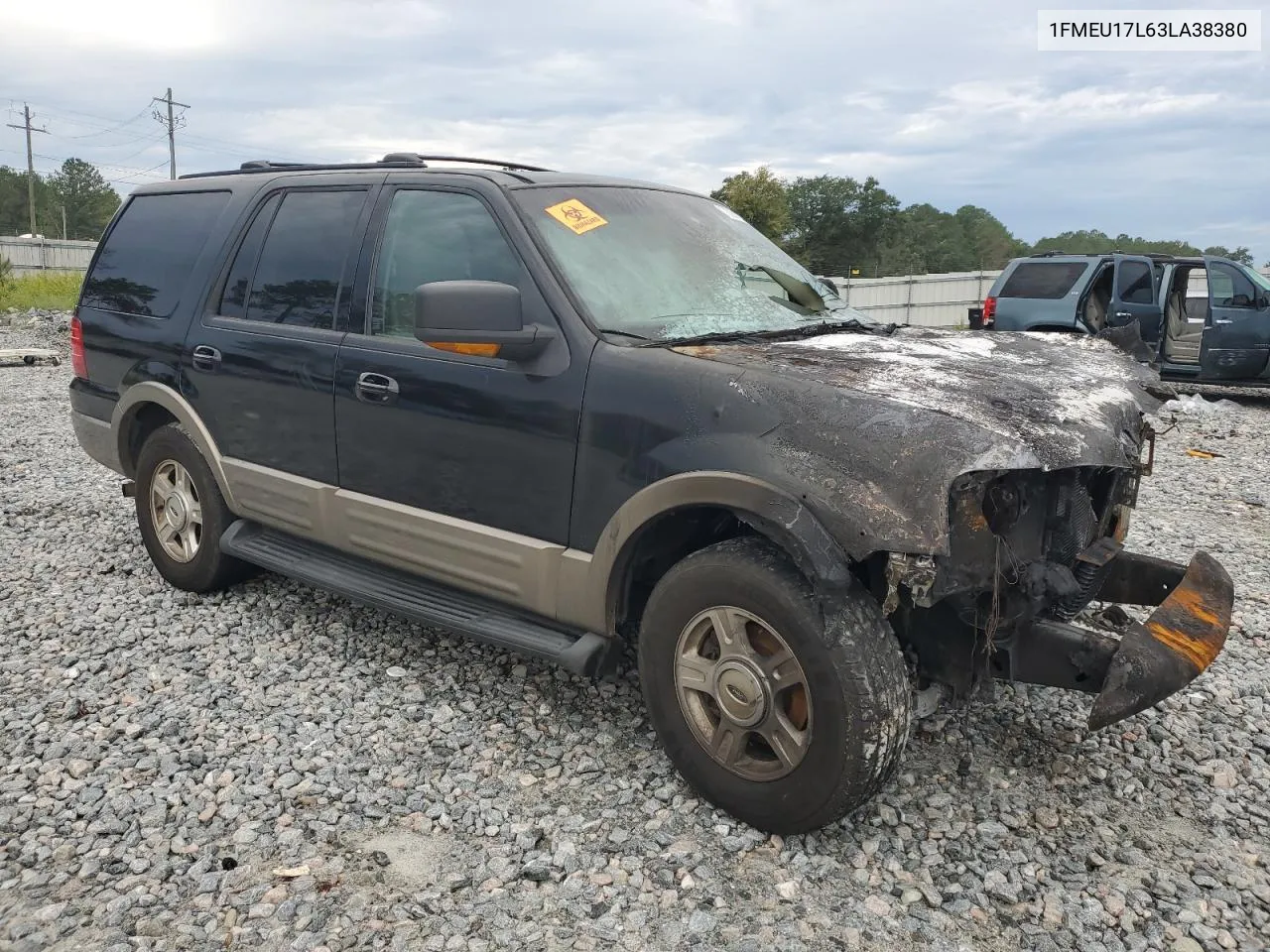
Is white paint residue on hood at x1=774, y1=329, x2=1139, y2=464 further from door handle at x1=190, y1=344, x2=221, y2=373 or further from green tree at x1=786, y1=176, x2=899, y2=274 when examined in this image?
green tree at x1=786, y1=176, x2=899, y2=274

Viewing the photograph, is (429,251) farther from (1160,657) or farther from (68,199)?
(68,199)

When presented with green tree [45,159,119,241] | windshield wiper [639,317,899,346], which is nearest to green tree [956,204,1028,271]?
windshield wiper [639,317,899,346]

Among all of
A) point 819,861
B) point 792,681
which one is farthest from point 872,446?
point 819,861

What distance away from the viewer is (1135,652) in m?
2.67

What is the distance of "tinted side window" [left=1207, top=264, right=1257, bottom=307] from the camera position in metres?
12.0

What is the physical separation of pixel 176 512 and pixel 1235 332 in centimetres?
1210

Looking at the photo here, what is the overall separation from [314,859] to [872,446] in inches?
78.2

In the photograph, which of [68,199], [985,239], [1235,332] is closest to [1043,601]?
[1235,332]

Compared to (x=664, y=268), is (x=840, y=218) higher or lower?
higher

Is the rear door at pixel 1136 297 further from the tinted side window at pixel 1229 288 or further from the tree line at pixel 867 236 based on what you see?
the tree line at pixel 867 236

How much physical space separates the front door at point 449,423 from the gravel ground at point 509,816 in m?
0.64

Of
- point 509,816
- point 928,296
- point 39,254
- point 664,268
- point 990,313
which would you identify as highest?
point 39,254

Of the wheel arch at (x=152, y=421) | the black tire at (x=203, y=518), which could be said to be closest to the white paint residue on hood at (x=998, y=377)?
the wheel arch at (x=152, y=421)

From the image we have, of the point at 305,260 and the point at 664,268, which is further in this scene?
the point at 305,260
